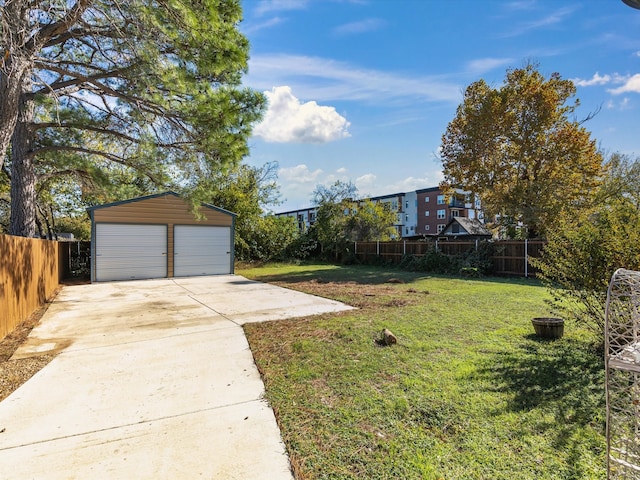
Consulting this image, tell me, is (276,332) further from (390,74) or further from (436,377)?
(390,74)

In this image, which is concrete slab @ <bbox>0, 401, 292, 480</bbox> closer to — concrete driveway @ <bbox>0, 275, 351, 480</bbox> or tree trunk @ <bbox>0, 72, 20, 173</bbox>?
concrete driveway @ <bbox>0, 275, 351, 480</bbox>

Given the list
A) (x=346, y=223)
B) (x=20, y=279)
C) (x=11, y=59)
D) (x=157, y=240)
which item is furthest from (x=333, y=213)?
(x=11, y=59)

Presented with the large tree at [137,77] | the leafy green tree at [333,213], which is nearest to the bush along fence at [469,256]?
the leafy green tree at [333,213]

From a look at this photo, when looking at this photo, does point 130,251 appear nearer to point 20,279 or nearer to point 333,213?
point 20,279

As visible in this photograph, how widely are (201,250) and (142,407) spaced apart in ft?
39.9

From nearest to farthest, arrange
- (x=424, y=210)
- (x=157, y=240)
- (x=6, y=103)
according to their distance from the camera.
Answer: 1. (x=6, y=103)
2. (x=157, y=240)
3. (x=424, y=210)

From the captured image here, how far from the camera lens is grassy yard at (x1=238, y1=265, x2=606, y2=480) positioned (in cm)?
210

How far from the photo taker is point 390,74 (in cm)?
1013

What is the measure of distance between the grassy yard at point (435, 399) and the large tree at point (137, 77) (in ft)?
12.7

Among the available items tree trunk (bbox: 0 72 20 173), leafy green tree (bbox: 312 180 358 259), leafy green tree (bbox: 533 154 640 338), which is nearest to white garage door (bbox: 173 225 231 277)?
leafy green tree (bbox: 312 180 358 259)

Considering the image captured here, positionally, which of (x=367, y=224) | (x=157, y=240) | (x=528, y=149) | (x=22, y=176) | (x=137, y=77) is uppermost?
(x=528, y=149)

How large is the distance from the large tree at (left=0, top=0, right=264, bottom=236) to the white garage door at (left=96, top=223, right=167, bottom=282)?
4.14m

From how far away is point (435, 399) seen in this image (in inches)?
113

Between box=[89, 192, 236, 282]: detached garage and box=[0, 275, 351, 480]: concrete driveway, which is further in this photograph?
box=[89, 192, 236, 282]: detached garage
